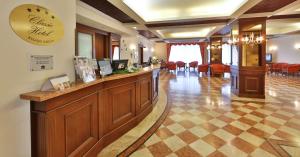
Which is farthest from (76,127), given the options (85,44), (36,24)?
(85,44)

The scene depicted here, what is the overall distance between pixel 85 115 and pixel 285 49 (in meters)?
15.1

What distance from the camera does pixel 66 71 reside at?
2170 millimetres

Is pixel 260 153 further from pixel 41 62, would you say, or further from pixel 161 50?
pixel 161 50

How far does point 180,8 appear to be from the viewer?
5793 mm

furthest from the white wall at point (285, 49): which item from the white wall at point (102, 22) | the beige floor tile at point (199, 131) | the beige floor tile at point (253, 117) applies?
the beige floor tile at point (199, 131)

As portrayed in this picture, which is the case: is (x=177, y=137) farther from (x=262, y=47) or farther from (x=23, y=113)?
(x=262, y=47)

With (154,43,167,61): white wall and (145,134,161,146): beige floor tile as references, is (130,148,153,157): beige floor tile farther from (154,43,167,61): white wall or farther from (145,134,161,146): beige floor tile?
(154,43,167,61): white wall

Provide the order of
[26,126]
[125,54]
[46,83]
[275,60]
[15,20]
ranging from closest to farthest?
[15,20], [26,126], [46,83], [125,54], [275,60]

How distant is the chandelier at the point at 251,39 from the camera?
548cm

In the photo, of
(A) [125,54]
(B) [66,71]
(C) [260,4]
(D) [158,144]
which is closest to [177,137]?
(D) [158,144]

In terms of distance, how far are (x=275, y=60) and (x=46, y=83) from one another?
52.9ft

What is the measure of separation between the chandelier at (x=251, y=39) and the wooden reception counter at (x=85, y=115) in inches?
158

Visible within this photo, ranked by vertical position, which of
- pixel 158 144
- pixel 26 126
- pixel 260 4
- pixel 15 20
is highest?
pixel 260 4

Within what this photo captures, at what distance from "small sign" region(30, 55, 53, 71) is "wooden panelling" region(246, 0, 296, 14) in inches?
179
